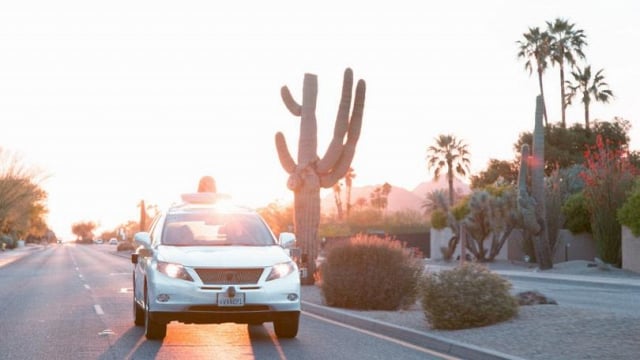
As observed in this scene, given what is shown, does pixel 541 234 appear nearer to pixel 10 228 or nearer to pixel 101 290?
pixel 101 290

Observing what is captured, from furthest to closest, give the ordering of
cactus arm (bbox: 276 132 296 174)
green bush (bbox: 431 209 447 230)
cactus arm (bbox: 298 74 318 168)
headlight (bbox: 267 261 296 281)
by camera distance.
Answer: green bush (bbox: 431 209 447 230)
cactus arm (bbox: 276 132 296 174)
cactus arm (bbox: 298 74 318 168)
headlight (bbox: 267 261 296 281)

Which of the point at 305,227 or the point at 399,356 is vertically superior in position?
the point at 305,227

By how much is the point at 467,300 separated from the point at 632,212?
23095mm

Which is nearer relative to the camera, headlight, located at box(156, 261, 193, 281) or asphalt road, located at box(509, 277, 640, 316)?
headlight, located at box(156, 261, 193, 281)

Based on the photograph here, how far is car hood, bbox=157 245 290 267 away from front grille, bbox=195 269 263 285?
78 millimetres

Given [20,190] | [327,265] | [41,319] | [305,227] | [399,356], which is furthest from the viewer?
[20,190]

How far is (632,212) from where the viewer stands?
34.8 m

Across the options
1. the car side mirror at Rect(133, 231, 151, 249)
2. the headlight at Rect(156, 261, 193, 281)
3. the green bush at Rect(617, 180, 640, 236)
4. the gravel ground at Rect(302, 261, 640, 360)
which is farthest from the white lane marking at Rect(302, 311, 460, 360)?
the green bush at Rect(617, 180, 640, 236)

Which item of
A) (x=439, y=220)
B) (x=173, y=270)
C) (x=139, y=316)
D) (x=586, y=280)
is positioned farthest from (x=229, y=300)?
(x=439, y=220)

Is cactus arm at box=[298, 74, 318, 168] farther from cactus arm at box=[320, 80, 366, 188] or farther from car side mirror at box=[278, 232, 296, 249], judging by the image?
car side mirror at box=[278, 232, 296, 249]

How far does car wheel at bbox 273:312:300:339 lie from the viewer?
1275 cm

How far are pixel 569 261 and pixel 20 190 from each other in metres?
88.3

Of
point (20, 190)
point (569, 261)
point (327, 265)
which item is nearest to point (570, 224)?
point (569, 261)

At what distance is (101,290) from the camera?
2569cm
